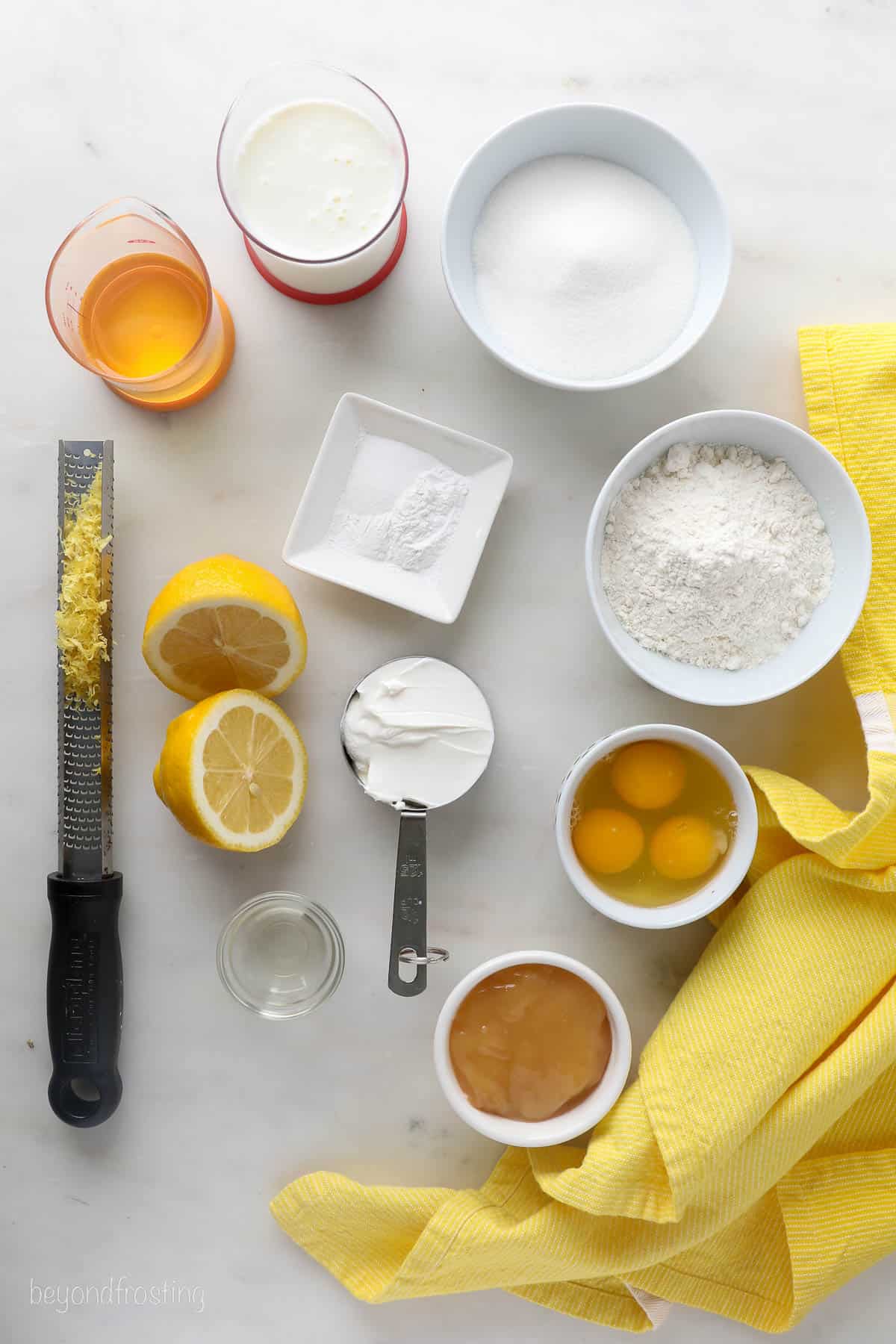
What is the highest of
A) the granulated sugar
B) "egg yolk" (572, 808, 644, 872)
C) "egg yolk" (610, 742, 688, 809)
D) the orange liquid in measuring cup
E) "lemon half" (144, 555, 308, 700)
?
the granulated sugar

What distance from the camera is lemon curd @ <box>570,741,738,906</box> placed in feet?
3.24

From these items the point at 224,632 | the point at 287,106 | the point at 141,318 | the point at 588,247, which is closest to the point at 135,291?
the point at 141,318

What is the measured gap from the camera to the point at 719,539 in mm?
929

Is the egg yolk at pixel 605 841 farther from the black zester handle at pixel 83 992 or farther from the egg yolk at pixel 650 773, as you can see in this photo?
the black zester handle at pixel 83 992

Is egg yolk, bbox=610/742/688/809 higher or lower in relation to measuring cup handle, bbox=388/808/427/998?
higher

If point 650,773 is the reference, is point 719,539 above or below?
above

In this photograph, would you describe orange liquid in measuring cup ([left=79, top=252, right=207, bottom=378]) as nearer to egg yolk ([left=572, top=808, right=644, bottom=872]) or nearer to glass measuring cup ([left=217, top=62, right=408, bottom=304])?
glass measuring cup ([left=217, top=62, right=408, bottom=304])

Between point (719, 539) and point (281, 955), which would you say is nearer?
point (719, 539)

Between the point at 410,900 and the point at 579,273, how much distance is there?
67cm

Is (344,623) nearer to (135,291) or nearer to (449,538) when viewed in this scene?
(449,538)

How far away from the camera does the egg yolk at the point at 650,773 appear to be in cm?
99

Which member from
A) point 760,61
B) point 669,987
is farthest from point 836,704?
point 760,61

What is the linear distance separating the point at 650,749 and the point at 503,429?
399mm

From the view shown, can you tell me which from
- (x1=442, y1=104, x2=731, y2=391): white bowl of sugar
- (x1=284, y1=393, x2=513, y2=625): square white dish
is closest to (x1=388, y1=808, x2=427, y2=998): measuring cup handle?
(x1=284, y1=393, x2=513, y2=625): square white dish
